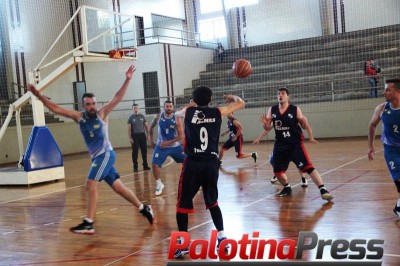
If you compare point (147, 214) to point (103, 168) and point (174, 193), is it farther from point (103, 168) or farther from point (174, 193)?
point (174, 193)

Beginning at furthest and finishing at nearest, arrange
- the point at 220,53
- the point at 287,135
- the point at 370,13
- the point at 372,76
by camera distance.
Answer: the point at 220,53 < the point at 370,13 < the point at 372,76 < the point at 287,135

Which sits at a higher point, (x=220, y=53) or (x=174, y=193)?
(x=220, y=53)

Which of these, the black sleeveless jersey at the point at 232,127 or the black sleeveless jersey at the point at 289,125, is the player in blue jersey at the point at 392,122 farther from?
the black sleeveless jersey at the point at 232,127

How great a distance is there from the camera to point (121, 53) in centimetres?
1380

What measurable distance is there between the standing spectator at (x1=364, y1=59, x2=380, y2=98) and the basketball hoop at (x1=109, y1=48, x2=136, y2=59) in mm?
9229

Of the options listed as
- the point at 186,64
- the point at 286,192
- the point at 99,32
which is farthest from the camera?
the point at 186,64

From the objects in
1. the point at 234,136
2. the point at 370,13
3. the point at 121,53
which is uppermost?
the point at 370,13

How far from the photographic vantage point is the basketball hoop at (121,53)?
44.5ft

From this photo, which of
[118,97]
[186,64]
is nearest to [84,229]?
[118,97]

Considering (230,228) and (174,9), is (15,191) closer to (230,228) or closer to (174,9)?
(230,228)

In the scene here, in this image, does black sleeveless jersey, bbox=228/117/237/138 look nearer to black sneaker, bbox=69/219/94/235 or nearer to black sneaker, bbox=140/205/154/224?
black sneaker, bbox=140/205/154/224

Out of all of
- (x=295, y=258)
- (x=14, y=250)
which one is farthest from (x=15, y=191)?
(x=295, y=258)

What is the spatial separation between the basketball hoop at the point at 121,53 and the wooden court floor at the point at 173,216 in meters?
3.55

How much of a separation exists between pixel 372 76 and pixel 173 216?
13.4 m
